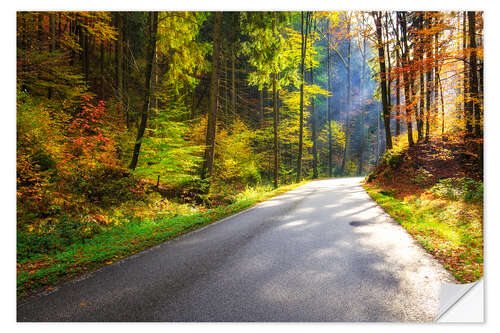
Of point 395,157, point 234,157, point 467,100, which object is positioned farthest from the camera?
point 234,157

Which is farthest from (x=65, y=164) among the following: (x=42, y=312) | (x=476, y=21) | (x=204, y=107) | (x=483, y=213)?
(x=204, y=107)

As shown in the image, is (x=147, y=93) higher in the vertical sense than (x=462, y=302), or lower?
higher

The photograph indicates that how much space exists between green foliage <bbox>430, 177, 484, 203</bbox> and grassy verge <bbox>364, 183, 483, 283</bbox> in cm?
9

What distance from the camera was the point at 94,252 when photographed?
3211 millimetres

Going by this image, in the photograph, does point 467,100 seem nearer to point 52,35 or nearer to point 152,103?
point 52,35

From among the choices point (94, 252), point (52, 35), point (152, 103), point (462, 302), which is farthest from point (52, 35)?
point (462, 302)

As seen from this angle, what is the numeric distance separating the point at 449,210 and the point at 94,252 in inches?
244

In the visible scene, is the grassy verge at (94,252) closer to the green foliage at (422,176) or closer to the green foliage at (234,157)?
the green foliage at (234,157)

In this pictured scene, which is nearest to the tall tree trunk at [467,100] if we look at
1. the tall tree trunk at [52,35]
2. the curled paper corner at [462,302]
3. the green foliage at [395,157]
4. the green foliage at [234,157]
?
the curled paper corner at [462,302]

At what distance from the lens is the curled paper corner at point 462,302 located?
210cm

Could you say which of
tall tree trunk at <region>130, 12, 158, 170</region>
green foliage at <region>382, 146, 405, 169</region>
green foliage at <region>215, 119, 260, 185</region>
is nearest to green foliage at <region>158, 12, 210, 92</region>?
tall tree trunk at <region>130, 12, 158, 170</region>
